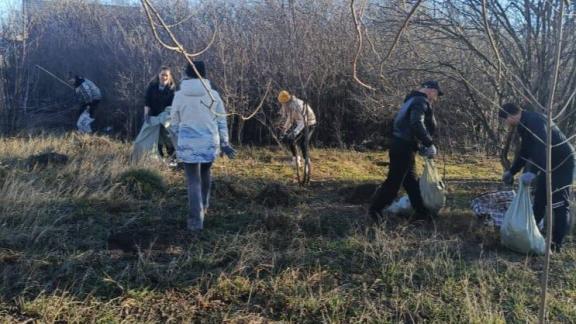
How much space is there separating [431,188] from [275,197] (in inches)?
69.6

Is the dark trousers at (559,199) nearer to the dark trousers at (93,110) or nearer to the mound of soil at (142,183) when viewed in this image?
the mound of soil at (142,183)

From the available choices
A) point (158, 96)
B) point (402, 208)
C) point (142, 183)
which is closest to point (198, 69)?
point (142, 183)

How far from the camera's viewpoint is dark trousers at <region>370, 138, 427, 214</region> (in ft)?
17.5

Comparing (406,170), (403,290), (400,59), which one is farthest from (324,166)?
(403,290)

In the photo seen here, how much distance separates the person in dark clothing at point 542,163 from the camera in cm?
455

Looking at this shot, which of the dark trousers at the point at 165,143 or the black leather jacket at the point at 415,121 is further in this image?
the dark trousers at the point at 165,143

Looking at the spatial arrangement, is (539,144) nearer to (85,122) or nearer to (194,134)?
(194,134)

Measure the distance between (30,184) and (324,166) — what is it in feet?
16.5

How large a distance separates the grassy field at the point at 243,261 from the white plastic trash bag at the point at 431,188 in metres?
0.23

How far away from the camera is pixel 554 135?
4562mm

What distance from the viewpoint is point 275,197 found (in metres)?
6.26

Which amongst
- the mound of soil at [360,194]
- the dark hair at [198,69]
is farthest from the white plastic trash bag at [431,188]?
the dark hair at [198,69]

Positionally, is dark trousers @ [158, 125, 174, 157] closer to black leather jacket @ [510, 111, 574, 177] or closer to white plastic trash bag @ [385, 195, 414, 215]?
white plastic trash bag @ [385, 195, 414, 215]

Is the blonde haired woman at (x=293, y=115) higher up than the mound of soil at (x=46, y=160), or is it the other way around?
the blonde haired woman at (x=293, y=115)
